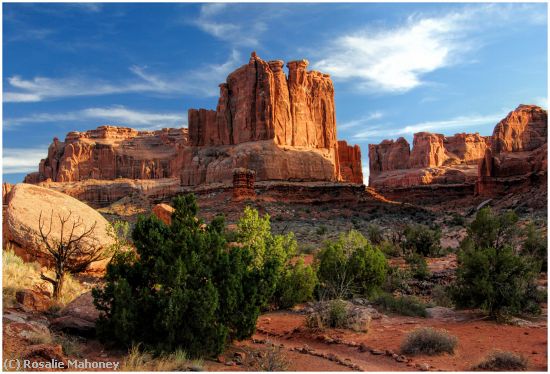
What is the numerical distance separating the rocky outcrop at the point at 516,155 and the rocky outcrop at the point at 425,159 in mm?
20525

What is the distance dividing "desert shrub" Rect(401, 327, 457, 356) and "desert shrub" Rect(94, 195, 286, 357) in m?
2.71

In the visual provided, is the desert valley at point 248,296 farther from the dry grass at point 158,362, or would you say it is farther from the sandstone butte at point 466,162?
the sandstone butte at point 466,162

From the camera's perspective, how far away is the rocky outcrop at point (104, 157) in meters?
133

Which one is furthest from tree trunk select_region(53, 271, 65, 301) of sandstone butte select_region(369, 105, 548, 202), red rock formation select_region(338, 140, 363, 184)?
red rock formation select_region(338, 140, 363, 184)

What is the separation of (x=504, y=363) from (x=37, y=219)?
11.9 metres

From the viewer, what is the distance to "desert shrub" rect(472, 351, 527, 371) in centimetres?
778

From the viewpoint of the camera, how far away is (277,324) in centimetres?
1130

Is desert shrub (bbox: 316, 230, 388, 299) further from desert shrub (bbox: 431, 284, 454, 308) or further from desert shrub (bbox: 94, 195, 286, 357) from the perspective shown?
desert shrub (bbox: 94, 195, 286, 357)

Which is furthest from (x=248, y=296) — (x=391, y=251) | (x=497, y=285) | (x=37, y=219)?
(x=391, y=251)

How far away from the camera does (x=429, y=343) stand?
888cm

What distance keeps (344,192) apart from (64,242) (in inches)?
2216

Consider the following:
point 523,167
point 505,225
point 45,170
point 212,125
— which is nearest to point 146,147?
point 45,170

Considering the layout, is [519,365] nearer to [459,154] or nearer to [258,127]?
[258,127]

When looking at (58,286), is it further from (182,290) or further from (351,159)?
(351,159)
